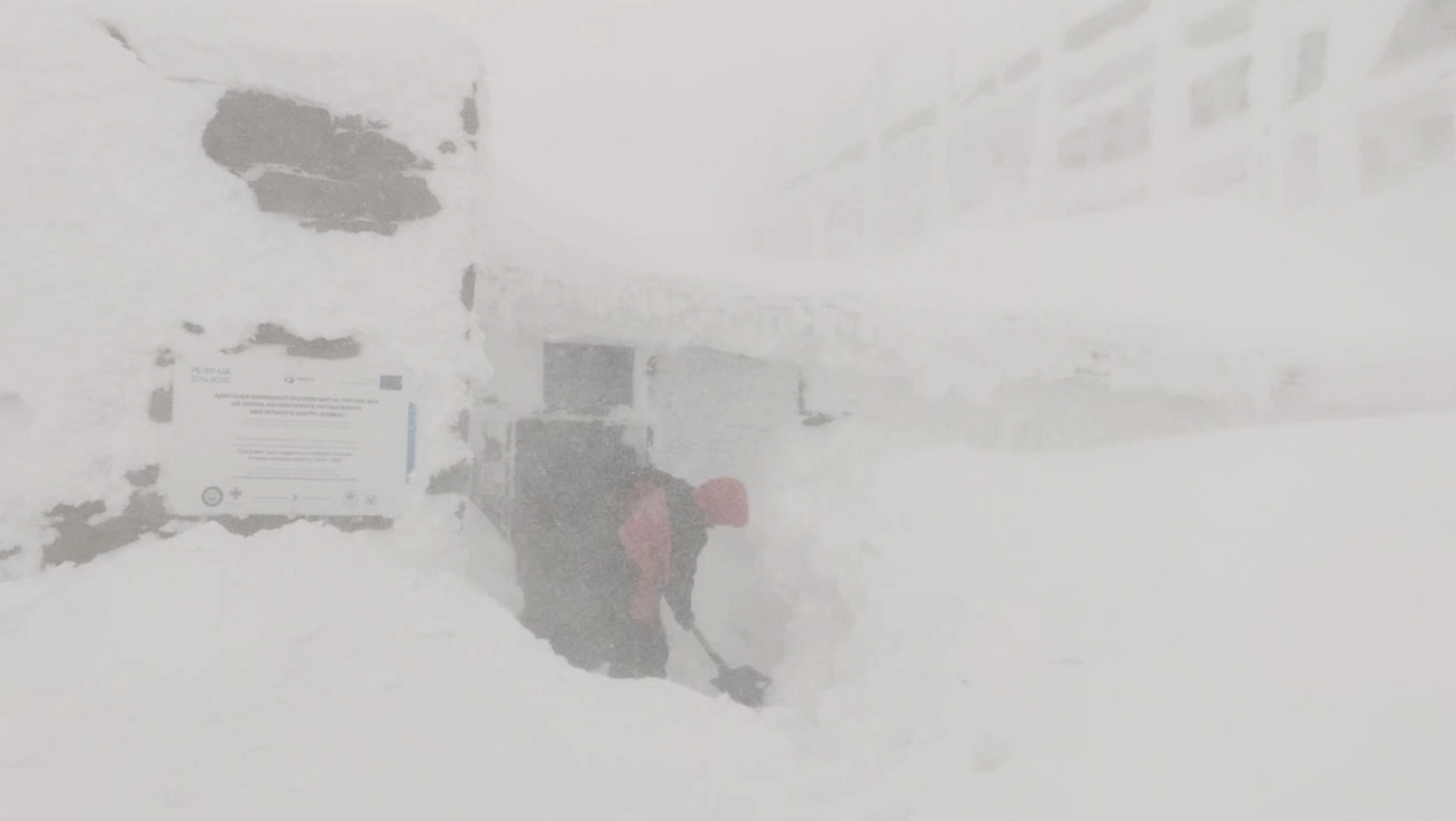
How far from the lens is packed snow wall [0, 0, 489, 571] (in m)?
2.40

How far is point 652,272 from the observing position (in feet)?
14.0

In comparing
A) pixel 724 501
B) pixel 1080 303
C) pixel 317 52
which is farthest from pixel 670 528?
pixel 1080 303

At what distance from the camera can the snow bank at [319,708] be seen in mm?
1851

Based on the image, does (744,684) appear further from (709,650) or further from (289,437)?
(289,437)

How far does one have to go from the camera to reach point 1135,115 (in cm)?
1066

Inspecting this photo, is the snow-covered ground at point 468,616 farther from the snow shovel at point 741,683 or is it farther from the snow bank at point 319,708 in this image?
the snow shovel at point 741,683

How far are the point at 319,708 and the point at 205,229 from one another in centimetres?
139

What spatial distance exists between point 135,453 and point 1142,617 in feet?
9.65

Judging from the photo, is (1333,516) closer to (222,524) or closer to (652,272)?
(652,272)

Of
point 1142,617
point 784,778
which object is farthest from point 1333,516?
point 784,778

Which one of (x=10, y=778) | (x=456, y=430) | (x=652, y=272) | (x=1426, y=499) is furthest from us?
(x=652, y=272)

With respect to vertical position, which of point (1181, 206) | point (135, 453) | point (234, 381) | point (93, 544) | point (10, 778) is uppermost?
point (1181, 206)

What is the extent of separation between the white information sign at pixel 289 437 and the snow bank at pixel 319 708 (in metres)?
0.12

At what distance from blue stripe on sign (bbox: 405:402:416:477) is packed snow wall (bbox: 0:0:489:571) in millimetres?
20
